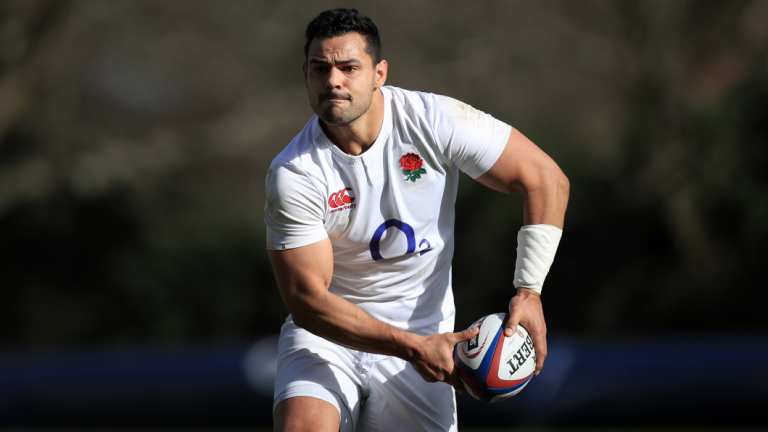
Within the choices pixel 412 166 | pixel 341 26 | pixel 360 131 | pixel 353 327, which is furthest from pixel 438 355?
pixel 341 26

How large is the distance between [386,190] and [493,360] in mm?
939

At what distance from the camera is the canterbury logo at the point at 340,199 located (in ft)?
17.8

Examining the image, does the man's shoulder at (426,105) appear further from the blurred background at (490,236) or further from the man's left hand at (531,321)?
the blurred background at (490,236)

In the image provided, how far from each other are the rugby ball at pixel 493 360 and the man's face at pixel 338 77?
1093 millimetres

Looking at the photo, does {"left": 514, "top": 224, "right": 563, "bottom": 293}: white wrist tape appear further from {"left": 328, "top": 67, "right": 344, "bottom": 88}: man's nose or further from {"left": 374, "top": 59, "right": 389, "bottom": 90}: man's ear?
{"left": 328, "top": 67, "right": 344, "bottom": 88}: man's nose

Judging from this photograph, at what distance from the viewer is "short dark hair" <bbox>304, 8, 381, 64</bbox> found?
207 inches

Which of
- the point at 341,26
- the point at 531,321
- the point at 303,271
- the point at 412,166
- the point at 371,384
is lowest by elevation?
the point at 371,384

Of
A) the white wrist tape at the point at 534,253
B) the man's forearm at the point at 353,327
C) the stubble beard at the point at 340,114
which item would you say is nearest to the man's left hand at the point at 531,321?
the white wrist tape at the point at 534,253

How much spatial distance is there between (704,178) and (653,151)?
33.2 inches

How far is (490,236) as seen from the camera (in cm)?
1833

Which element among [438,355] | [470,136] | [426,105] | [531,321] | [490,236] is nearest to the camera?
[438,355]

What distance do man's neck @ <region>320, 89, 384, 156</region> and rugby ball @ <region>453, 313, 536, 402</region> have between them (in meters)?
0.98

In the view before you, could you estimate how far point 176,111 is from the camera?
112ft

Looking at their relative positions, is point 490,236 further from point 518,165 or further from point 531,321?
point 531,321
